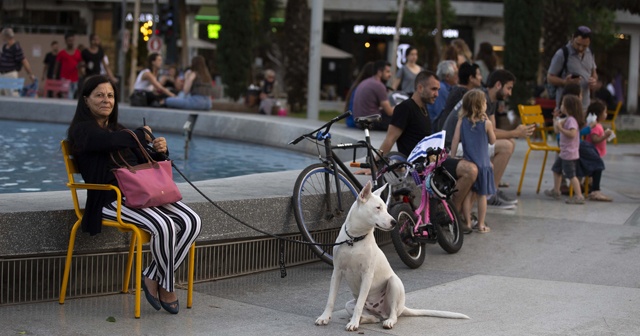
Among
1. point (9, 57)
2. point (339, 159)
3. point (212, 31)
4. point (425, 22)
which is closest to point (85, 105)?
point (339, 159)

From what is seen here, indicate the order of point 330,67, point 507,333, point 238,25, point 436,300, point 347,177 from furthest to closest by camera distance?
1. point 330,67
2. point 238,25
3. point 347,177
4. point 436,300
5. point 507,333

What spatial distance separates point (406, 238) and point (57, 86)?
71.2 feet

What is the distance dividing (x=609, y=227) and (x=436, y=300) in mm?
4143

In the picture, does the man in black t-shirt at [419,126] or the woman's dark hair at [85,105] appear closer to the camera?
the woman's dark hair at [85,105]

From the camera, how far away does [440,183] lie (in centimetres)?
889

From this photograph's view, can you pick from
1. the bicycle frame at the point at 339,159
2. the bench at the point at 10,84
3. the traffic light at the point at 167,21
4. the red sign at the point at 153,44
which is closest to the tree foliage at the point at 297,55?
the traffic light at the point at 167,21

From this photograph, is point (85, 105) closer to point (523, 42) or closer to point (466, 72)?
point (466, 72)

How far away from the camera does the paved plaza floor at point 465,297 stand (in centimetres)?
635

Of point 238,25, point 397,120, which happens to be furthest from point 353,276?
point 238,25

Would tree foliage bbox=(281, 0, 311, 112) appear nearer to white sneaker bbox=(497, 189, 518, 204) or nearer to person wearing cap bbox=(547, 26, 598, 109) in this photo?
person wearing cap bbox=(547, 26, 598, 109)

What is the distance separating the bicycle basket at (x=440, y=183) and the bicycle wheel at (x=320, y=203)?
0.64 meters

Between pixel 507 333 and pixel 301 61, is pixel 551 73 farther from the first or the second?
pixel 301 61

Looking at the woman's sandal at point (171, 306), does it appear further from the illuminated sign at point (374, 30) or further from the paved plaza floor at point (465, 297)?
the illuminated sign at point (374, 30)

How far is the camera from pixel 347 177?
8.66 meters
